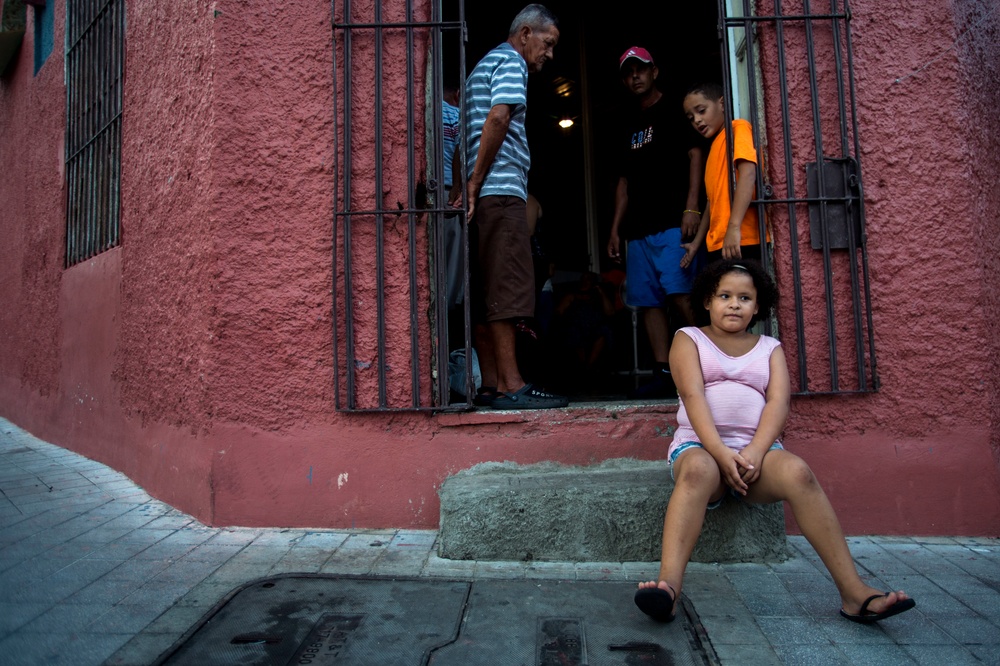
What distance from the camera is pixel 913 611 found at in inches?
93.7

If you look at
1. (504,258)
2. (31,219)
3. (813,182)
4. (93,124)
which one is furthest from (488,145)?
(31,219)

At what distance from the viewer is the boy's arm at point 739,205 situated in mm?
3227

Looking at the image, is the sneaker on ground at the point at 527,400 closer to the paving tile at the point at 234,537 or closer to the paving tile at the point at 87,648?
the paving tile at the point at 234,537

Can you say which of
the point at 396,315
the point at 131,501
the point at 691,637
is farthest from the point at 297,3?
the point at 691,637

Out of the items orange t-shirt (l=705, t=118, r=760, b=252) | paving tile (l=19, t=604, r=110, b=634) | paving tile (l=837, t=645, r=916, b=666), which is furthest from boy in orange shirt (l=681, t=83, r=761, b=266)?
→ paving tile (l=19, t=604, r=110, b=634)

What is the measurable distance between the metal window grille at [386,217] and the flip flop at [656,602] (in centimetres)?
138

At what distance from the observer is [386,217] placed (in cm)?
337

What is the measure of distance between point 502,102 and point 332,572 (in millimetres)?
2253

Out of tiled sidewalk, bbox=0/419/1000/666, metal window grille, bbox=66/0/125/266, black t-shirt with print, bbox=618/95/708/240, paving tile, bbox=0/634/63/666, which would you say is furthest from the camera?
metal window grille, bbox=66/0/125/266

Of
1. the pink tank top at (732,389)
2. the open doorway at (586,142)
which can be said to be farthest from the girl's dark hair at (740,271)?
the open doorway at (586,142)

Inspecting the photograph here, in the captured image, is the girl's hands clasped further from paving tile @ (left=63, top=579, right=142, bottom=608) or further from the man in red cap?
paving tile @ (left=63, top=579, right=142, bottom=608)

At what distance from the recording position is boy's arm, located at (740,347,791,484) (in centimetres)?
250

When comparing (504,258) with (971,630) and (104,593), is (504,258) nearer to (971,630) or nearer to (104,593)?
(104,593)

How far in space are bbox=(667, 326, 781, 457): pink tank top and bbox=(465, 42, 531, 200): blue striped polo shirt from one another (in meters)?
1.28
